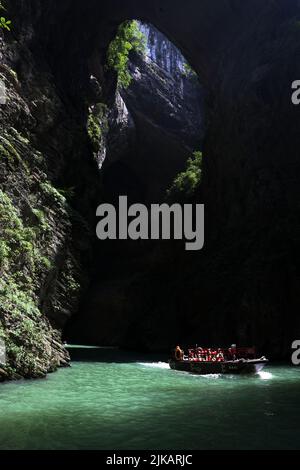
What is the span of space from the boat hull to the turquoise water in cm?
76

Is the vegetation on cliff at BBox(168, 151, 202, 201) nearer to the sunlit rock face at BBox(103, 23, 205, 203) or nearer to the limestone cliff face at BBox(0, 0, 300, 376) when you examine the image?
the limestone cliff face at BBox(0, 0, 300, 376)

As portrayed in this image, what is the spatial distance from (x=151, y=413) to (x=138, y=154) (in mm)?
44069

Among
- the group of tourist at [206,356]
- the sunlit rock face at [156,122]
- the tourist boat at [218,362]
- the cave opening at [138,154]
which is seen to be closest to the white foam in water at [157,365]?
the tourist boat at [218,362]

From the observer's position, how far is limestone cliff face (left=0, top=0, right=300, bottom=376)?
19.3m

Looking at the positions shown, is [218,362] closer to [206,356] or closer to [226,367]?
[226,367]

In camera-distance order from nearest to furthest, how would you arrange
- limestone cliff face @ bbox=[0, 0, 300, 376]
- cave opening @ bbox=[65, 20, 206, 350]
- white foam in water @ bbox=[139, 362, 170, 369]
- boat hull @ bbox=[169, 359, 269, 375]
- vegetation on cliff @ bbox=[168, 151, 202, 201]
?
boat hull @ bbox=[169, 359, 269, 375] → limestone cliff face @ bbox=[0, 0, 300, 376] → white foam in water @ bbox=[139, 362, 170, 369] → vegetation on cliff @ bbox=[168, 151, 202, 201] → cave opening @ bbox=[65, 20, 206, 350]

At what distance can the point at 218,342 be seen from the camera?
85.5 feet

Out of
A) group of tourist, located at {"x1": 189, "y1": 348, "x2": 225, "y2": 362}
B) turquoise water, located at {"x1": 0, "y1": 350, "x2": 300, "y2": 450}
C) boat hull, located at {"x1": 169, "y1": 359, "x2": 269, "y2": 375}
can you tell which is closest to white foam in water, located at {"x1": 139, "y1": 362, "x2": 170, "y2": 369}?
group of tourist, located at {"x1": 189, "y1": 348, "x2": 225, "y2": 362}

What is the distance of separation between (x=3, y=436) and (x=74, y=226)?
15.7m

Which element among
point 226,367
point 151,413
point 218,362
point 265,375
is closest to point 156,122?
point 218,362

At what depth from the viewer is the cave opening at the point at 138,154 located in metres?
37.5
